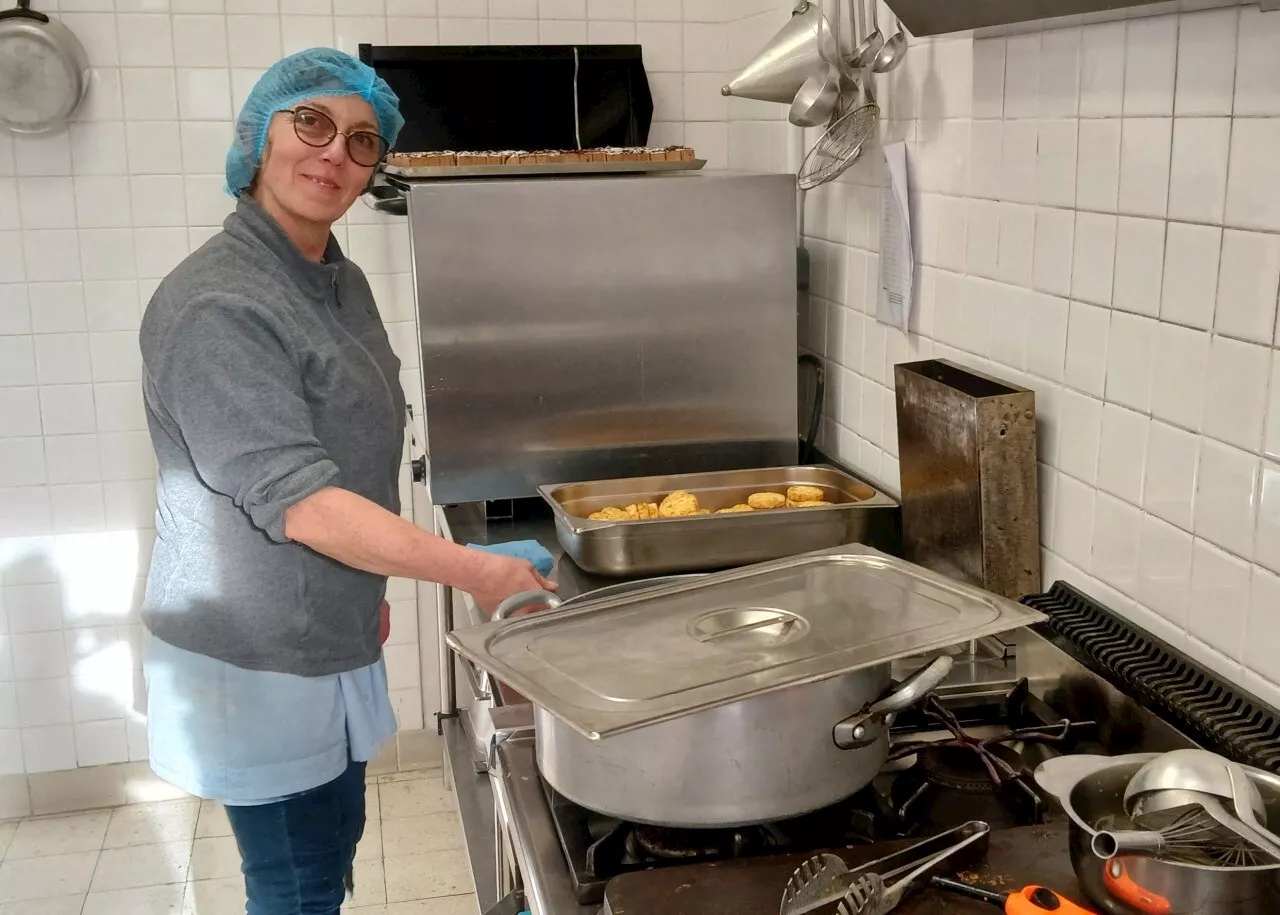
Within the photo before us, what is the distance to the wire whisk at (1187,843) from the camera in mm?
820

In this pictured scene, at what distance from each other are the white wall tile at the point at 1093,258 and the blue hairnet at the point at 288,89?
893 mm

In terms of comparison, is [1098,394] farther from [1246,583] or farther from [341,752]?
[341,752]

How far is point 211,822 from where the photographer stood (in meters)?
2.74

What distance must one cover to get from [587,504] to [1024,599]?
704 mm

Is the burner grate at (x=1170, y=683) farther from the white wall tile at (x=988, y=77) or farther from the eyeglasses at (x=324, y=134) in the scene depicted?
the eyeglasses at (x=324, y=134)

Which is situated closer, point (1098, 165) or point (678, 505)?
point (1098, 165)

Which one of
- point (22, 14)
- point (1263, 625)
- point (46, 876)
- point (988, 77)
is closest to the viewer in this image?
point (1263, 625)

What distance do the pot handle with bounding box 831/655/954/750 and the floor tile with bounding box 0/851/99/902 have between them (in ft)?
6.87

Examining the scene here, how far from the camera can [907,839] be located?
97cm

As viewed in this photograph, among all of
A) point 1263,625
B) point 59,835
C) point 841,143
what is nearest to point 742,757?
point 1263,625

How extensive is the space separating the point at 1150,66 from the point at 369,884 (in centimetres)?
212

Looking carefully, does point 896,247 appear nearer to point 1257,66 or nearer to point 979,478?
point 979,478

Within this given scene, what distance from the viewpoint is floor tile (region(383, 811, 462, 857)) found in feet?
8.71

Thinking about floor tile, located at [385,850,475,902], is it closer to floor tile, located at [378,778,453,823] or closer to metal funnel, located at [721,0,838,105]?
floor tile, located at [378,778,453,823]
